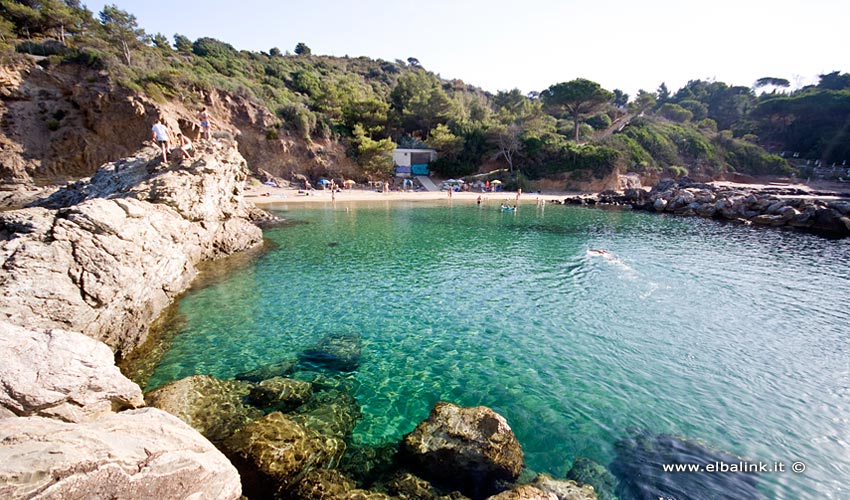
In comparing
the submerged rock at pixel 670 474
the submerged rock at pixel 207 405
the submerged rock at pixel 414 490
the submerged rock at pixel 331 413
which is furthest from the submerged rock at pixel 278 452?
the submerged rock at pixel 670 474

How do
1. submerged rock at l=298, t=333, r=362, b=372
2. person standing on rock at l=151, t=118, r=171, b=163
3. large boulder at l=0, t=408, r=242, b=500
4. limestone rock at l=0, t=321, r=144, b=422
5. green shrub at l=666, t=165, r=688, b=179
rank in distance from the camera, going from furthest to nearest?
green shrub at l=666, t=165, r=688, b=179 → person standing on rock at l=151, t=118, r=171, b=163 → submerged rock at l=298, t=333, r=362, b=372 → limestone rock at l=0, t=321, r=144, b=422 → large boulder at l=0, t=408, r=242, b=500

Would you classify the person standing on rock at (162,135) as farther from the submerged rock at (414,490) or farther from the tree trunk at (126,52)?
the tree trunk at (126,52)

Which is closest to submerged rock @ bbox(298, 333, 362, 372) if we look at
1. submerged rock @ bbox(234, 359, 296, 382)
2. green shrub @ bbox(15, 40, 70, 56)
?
submerged rock @ bbox(234, 359, 296, 382)

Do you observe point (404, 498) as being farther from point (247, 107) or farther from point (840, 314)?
point (247, 107)

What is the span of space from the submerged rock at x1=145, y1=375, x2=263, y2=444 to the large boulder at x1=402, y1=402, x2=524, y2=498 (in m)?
2.70

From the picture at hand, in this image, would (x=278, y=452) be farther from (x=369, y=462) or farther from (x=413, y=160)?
(x=413, y=160)

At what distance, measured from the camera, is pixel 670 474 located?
225 inches

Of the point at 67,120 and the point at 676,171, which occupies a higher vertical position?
the point at 67,120

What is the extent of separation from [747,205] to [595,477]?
120 ft

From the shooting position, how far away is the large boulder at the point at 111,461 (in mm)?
2721

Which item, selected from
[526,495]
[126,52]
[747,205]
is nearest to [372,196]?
[126,52]

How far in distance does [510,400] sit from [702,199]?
36.9 m

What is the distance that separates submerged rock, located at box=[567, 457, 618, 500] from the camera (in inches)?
211

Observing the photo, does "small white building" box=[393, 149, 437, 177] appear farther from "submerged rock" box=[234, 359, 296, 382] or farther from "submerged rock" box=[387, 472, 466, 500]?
"submerged rock" box=[387, 472, 466, 500]
